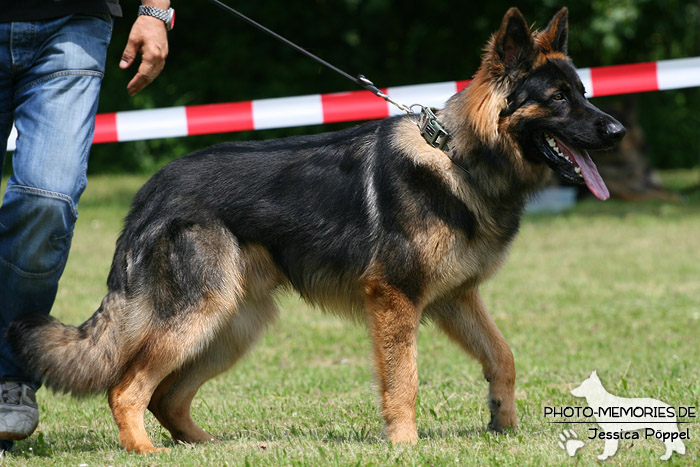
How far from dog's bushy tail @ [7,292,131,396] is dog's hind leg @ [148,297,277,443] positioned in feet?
1.38

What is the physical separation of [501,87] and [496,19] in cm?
1621

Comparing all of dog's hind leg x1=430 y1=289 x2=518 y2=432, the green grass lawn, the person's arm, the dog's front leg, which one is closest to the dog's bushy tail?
the green grass lawn

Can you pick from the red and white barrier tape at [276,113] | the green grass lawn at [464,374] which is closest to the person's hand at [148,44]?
the green grass lawn at [464,374]

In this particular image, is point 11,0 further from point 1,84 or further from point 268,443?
point 268,443

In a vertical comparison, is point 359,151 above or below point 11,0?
below

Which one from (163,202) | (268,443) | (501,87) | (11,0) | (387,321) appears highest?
(11,0)

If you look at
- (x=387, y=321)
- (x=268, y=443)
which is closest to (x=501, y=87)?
(x=387, y=321)

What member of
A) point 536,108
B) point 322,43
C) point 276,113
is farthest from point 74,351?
point 322,43

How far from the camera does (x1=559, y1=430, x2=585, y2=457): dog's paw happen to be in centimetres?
365

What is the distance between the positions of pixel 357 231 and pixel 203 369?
119 cm

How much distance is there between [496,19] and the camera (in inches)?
771

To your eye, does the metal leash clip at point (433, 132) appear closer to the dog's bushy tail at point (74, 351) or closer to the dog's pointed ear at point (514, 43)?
the dog's pointed ear at point (514, 43)

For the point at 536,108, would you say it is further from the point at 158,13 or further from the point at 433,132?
the point at 158,13

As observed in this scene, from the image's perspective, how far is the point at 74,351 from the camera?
13.4ft
